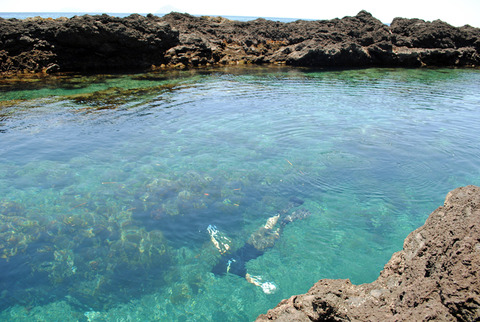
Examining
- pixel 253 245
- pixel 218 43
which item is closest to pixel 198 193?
pixel 253 245

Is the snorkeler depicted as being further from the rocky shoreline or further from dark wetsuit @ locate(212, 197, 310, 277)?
the rocky shoreline

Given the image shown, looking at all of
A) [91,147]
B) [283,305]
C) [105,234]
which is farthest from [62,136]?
[283,305]

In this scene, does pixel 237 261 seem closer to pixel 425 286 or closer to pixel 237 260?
pixel 237 260

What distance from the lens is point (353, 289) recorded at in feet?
10.7

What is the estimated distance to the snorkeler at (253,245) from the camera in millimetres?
5305

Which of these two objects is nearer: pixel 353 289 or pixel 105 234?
pixel 353 289

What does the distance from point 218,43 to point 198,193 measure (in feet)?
102

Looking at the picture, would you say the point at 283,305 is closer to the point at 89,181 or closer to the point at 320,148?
the point at 89,181

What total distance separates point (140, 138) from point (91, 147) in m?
1.77

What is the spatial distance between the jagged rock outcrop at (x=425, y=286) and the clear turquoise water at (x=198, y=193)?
1768mm

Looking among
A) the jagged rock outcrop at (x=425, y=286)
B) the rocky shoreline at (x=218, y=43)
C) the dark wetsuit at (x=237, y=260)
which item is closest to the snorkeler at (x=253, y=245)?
the dark wetsuit at (x=237, y=260)

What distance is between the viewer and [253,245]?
5934 millimetres

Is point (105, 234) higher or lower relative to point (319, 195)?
lower

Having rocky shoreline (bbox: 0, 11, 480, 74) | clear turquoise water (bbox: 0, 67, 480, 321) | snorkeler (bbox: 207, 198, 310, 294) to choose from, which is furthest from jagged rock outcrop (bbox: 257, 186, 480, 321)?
rocky shoreline (bbox: 0, 11, 480, 74)
